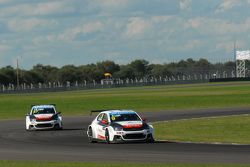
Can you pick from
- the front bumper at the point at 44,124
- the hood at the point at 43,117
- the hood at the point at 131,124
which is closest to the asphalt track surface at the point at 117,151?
the hood at the point at 131,124

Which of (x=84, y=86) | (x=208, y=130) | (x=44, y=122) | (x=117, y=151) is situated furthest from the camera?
(x=84, y=86)

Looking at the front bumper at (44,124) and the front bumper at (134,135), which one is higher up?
the front bumper at (134,135)

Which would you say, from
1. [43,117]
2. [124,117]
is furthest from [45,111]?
[124,117]

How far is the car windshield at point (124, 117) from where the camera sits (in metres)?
32.8

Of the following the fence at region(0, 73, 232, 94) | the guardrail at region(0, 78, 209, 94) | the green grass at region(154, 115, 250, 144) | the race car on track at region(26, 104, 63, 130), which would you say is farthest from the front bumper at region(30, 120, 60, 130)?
the fence at region(0, 73, 232, 94)

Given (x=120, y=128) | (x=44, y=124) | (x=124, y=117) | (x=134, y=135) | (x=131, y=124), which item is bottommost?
(x=44, y=124)

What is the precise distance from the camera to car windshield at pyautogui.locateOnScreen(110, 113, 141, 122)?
32841mm

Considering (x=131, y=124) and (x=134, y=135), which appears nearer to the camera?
(x=134, y=135)

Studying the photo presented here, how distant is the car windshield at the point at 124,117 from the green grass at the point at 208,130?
2.14 metres

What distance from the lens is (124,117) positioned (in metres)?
33.0

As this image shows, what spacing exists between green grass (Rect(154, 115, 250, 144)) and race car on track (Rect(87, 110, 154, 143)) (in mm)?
2165

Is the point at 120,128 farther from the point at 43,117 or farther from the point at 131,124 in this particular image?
the point at 43,117

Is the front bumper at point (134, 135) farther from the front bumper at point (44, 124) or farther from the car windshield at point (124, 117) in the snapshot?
the front bumper at point (44, 124)

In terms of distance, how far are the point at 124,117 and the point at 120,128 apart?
1.08m
